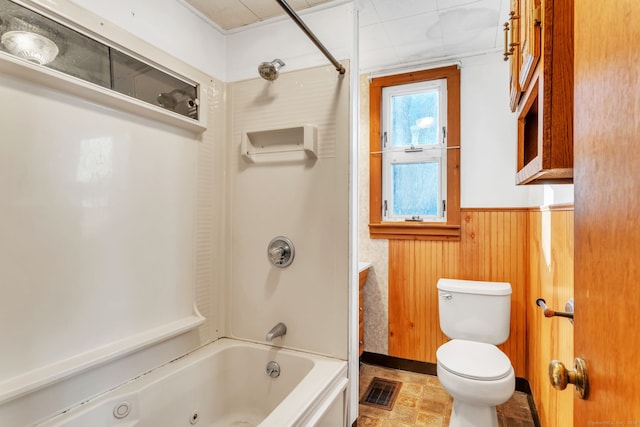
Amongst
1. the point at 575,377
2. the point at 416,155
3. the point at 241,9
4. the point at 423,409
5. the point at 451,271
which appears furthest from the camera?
the point at 416,155

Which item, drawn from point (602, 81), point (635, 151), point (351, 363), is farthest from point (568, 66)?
point (351, 363)

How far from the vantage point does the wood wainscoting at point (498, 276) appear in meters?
1.63

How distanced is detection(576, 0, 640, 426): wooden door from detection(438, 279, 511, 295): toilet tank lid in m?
1.59

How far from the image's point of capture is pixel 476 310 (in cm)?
210

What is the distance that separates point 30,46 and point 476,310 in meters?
2.52

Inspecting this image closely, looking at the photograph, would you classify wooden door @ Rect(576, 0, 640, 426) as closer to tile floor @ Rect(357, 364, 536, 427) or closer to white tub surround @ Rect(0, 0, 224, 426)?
white tub surround @ Rect(0, 0, 224, 426)

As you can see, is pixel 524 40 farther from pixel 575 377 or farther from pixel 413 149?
pixel 413 149

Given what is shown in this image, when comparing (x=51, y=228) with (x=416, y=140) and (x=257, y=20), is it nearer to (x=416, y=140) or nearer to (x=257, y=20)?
(x=257, y=20)

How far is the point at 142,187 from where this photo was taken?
4.75ft

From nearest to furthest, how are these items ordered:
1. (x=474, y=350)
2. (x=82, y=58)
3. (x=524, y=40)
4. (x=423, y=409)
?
1. (x=524, y=40)
2. (x=82, y=58)
3. (x=474, y=350)
4. (x=423, y=409)

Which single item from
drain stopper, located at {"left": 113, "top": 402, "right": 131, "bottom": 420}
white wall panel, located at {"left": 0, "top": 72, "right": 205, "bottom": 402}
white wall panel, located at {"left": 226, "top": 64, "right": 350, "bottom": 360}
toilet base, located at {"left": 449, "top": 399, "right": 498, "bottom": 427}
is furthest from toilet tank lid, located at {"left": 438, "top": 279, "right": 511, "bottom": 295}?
drain stopper, located at {"left": 113, "top": 402, "right": 131, "bottom": 420}

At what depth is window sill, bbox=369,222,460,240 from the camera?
2.38 m

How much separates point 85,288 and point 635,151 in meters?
1.57

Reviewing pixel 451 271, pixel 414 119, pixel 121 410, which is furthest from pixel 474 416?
pixel 414 119
